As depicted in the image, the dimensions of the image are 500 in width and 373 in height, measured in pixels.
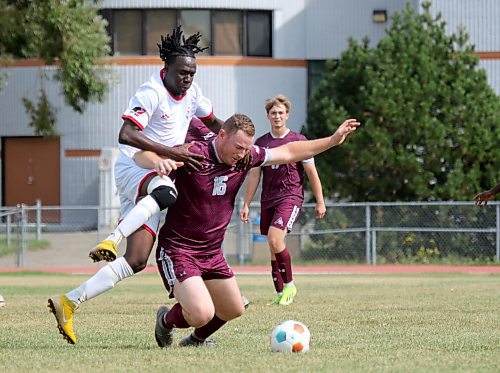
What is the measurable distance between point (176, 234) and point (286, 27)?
25.2 m

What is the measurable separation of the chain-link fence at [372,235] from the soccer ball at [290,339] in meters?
16.0

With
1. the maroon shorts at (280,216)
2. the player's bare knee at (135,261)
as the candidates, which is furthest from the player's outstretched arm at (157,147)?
the maroon shorts at (280,216)

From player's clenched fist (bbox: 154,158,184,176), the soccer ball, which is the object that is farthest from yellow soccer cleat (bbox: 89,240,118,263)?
the soccer ball

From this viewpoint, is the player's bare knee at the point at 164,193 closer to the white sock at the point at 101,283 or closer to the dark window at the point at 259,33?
the white sock at the point at 101,283

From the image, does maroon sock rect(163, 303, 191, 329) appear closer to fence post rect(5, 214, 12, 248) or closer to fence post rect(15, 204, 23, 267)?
fence post rect(15, 204, 23, 267)

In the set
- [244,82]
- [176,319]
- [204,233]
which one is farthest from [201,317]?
[244,82]

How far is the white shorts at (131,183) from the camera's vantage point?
8.70 m

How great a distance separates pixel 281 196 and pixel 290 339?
17.6ft

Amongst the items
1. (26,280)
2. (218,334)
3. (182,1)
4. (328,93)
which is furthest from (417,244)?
(218,334)

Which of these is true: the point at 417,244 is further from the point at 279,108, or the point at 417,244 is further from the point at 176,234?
the point at 176,234

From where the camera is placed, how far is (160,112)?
9.24 meters

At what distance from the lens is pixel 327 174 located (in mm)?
25875

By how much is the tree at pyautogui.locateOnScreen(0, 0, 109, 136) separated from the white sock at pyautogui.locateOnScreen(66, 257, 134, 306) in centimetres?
1597

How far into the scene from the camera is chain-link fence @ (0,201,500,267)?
24.5 meters
